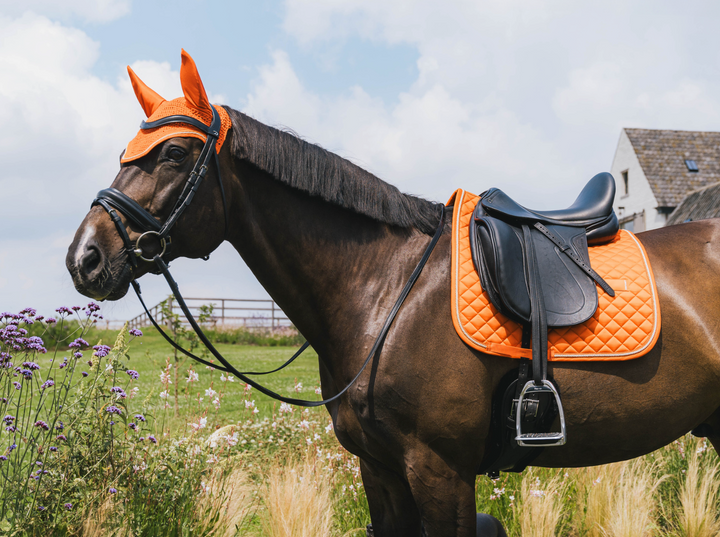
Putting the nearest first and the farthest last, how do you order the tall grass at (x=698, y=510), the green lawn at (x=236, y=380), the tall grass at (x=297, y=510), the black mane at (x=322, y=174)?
1. the black mane at (x=322, y=174)
2. the tall grass at (x=297, y=510)
3. the tall grass at (x=698, y=510)
4. the green lawn at (x=236, y=380)

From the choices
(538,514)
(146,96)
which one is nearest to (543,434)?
(538,514)

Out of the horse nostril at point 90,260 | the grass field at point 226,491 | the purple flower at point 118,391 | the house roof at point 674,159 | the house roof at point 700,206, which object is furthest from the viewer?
the house roof at point 674,159

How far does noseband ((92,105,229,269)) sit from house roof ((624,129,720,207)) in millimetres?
25696

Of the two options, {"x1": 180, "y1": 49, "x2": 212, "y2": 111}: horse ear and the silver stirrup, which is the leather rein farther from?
the silver stirrup

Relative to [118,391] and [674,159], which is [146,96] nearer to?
[118,391]

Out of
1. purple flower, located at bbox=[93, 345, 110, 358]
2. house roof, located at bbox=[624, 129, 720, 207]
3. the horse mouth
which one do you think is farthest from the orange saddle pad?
house roof, located at bbox=[624, 129, 720, 207]

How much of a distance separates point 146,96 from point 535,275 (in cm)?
196

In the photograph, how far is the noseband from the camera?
6.59 ft

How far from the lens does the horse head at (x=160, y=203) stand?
78.5 inches

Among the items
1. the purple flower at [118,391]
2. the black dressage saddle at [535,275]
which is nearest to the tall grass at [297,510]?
the purple flower at [118,391]

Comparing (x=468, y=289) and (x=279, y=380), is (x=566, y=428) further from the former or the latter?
(x=279, y=380)

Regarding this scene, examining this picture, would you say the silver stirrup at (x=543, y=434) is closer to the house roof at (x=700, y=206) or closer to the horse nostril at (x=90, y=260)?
the horse nostril at (x=90, y=260)

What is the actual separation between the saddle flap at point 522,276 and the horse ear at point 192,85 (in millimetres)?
1323

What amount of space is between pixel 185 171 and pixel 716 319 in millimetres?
2463
